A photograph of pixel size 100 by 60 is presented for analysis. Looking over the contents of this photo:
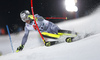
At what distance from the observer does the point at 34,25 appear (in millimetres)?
1859

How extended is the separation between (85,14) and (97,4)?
24 centimetres

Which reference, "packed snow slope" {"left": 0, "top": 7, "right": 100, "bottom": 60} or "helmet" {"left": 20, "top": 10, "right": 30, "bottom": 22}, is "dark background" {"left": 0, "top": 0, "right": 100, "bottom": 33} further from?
"packed snow slope" {"left": 0, "top": 7, "right": 100, "bottom": 60}

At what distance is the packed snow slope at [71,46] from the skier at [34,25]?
0.17 feet

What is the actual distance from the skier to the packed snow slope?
5cm

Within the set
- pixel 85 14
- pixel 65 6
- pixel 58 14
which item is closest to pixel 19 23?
pixel 58 14

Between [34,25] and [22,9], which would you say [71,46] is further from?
[22,9]

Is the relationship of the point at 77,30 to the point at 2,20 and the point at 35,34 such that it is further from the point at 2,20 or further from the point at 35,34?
the point at 2,20

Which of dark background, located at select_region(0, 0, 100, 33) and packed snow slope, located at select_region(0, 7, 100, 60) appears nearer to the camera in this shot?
packed snow slope, located at select_region(0, 7, 100, 60)

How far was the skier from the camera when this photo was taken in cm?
186

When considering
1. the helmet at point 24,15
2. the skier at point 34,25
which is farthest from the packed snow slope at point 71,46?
the helmet at point 24,15

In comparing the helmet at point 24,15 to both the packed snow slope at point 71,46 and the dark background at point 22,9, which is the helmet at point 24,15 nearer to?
the dark background at point 22,9

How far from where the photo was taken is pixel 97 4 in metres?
2.07

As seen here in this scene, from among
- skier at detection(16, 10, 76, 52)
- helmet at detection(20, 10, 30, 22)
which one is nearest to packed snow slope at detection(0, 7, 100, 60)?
skier at detection(16, 10, 76, 52)

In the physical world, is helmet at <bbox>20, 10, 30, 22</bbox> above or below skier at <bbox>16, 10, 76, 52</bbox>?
above
